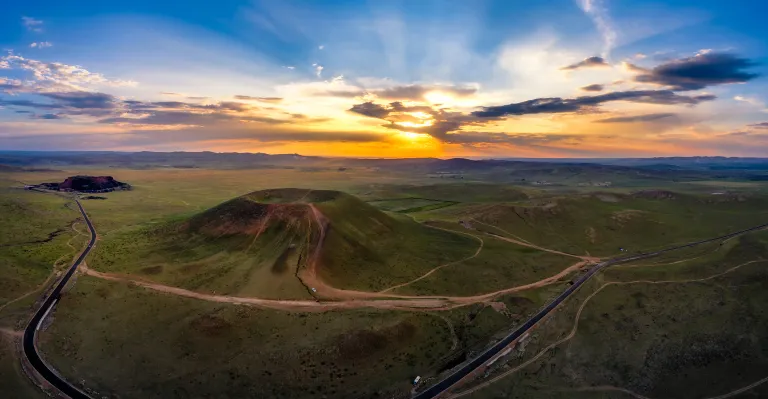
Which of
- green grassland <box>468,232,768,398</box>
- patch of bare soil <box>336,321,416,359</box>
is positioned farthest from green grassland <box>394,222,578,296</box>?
patch of bare soil <box>336,321,416,359</box>

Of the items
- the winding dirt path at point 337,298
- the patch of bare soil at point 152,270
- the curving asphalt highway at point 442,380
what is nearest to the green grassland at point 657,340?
the curving asphalt highway at point 442,380

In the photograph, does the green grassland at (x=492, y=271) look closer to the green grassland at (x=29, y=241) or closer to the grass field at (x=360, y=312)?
the grass field at (x=360, y=312)

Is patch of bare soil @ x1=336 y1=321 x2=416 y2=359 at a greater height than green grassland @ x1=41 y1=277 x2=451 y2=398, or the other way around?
patch of bare soil @ x1=336 y1=321 x2=416 y2=359

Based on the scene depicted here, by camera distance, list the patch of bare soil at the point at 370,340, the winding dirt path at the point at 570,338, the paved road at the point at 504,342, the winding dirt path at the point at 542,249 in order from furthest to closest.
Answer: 1. the winding dirt path at the point at 542,249
2. the patch of bare soil at the point at 370,340
3. the paved road at the point at 504,342
4. the winding dirt path at the point at 570,338

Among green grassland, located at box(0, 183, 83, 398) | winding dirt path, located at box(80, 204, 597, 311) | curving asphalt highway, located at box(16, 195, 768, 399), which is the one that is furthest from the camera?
winding dirt path, located at box(80, 204, 597, 311)

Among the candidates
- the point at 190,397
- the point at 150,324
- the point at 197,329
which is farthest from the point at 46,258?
the point at 190,397

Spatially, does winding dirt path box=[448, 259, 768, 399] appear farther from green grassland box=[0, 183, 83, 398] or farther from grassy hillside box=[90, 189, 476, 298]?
green grassland box=[0, 183, 83, 398]

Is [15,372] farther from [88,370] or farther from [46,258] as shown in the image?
[46,258]
